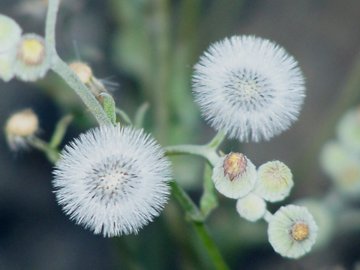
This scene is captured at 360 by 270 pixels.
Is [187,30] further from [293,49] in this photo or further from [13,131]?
[13,131]

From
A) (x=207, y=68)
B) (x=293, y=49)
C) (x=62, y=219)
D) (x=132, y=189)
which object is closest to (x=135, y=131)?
(x=132, y=189)

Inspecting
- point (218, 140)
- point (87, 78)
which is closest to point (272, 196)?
point (218, 140)

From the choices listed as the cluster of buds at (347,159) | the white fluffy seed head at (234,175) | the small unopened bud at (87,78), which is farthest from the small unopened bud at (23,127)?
the cluster of buds at (347,159)

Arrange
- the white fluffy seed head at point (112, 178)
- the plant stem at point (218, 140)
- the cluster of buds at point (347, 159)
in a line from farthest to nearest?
1. the cluster of buds at point (347, 159)
2. the plant stem at point (218, 140)
3. the white fluffy seed head at point (112, 178)

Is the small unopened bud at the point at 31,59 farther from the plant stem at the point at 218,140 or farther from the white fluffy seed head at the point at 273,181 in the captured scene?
the white fluffy seed head at the point at 273,181

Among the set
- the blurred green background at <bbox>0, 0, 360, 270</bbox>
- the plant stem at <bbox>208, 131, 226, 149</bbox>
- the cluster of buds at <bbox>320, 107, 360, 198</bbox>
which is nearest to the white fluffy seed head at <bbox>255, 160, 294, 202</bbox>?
the plant stem at <bbox>208, 131, 226, 149</bbox>
